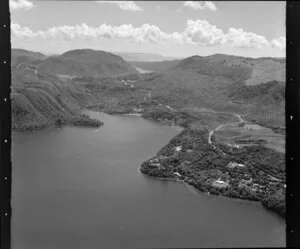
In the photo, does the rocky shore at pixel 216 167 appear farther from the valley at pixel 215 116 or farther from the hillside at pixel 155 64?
the hillside at pixel 155 64

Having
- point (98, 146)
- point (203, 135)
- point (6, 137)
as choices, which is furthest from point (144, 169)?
point (6, 137)

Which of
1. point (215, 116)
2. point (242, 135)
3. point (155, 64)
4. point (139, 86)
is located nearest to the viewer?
point (155, 64)

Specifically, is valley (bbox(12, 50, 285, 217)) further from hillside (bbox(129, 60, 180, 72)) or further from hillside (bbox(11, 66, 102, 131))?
hillside (bbox(11, 66, 102, 131))

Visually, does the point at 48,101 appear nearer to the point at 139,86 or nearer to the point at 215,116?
the point at 139,86

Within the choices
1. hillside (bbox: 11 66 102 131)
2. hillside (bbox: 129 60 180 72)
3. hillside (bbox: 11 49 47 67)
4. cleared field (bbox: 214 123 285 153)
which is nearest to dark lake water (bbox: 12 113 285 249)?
hillside (bbox: 11 49 47 67)

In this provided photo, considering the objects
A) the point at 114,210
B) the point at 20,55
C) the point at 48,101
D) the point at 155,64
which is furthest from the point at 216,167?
the point at 48,101
